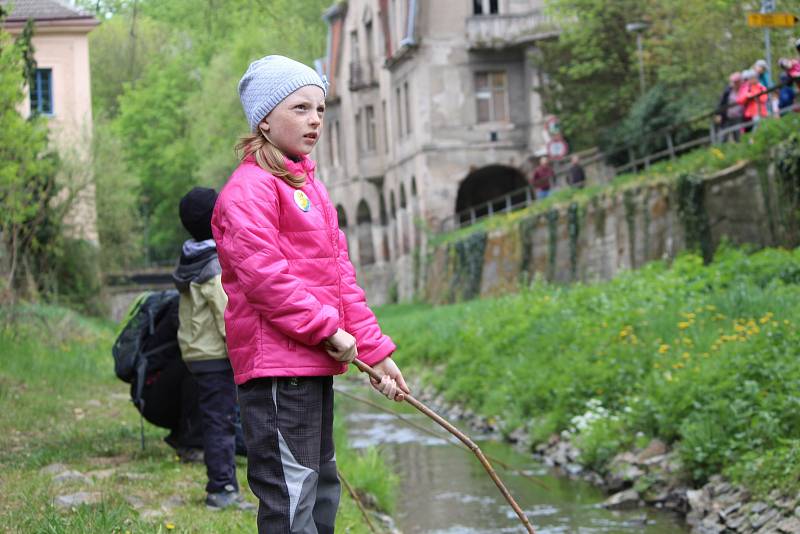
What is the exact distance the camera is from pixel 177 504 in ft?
26.4

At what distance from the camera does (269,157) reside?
534 cm

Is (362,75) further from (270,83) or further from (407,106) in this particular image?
(270,83)

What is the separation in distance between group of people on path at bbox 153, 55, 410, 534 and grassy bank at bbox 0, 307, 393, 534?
1501 mm

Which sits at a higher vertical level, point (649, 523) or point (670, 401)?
point (670, 401)

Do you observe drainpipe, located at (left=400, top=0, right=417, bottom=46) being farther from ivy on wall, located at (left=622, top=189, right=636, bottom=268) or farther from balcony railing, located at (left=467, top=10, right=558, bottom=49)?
ivy on wall, located at (left=622, top=189, right=636, bottom=268)

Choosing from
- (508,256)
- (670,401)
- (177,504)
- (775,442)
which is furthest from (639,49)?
(177,504)

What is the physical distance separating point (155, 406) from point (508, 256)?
24.1 meters

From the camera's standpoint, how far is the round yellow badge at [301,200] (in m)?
5.29

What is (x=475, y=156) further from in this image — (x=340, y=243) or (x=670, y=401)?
(x=340, y=243)

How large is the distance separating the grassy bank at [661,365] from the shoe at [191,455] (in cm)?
425

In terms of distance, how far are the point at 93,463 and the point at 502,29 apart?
36.2 m

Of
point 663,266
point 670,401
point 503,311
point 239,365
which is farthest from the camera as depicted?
point 503,311

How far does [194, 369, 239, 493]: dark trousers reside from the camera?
8.14m

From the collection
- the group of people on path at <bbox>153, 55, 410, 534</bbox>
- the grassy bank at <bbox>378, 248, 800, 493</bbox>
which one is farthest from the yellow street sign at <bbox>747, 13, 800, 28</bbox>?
the group of people on path at <bbox>153, 55, 410, 534</bbox>
